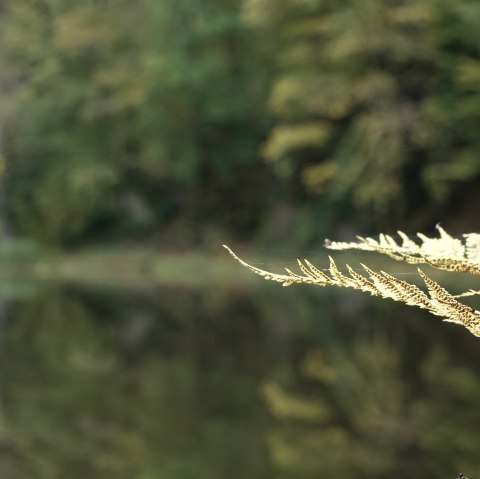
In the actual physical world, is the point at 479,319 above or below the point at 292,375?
above

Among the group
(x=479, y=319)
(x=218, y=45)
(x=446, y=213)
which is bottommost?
(x=446, y=213)

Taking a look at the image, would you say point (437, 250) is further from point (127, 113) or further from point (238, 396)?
point (127, 113)

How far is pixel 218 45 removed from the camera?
29547 mm

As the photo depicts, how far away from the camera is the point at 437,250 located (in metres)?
1.46

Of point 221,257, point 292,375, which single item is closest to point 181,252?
point 221,257

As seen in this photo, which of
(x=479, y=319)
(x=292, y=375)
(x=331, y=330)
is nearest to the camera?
(x=479, y=319)

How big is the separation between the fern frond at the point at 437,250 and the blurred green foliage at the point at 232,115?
20.9 m

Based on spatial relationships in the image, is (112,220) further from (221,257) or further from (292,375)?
(292,375)

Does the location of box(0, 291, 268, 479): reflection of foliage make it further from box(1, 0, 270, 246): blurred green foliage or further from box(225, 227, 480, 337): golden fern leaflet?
box(1, 0, 270, 246): blurred green foliage

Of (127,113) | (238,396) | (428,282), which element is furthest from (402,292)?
(127,113)

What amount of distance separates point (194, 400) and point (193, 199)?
2195 cm

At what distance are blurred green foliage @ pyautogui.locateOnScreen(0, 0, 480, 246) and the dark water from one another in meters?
9.05

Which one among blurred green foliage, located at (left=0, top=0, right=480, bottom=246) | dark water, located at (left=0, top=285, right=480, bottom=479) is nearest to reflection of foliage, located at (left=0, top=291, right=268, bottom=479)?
dark water, located at (left=0, top=285, right=480, bottom=479)

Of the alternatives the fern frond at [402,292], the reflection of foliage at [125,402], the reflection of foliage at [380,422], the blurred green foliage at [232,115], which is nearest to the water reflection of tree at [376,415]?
the reflection of foliage at [380,422]
